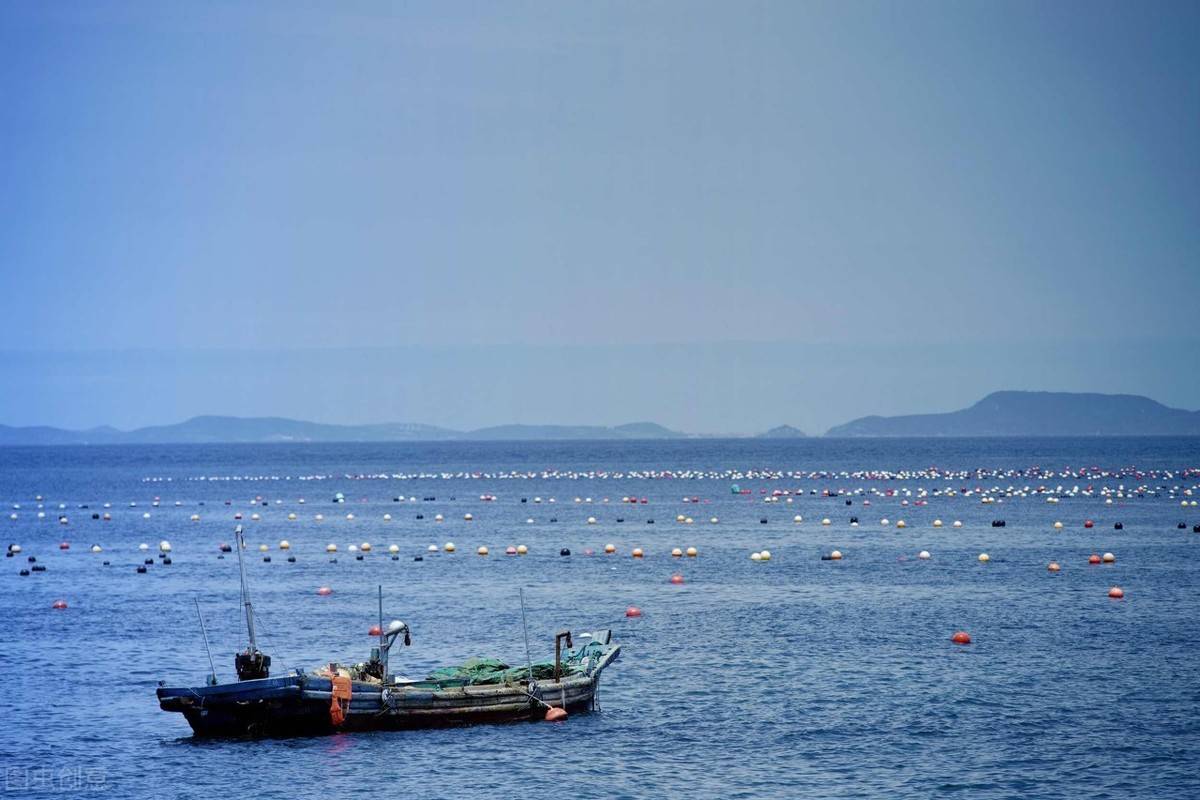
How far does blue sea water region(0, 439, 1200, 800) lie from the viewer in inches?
1447

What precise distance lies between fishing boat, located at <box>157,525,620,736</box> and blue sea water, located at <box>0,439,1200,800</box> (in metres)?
0.63

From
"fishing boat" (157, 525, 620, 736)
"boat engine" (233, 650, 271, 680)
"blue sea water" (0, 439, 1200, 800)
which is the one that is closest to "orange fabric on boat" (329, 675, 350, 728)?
"fishing boat" (157, 525, 620, 736)

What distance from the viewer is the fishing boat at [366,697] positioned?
132ft

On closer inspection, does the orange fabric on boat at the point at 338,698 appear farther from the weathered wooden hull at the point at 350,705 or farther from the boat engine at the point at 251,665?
the boat engine at the point at 251,665

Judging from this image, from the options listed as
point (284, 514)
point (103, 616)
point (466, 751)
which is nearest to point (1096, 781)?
point (466, 751)

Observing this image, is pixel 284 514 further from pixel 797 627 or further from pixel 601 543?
pixel 797 627

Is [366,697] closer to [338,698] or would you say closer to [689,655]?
[338,698]

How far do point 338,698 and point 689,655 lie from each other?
15.5 meters

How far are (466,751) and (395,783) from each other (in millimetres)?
3293

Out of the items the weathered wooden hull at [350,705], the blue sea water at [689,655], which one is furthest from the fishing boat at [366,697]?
the blue sea water at [689,655]

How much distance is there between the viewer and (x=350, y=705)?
134 feet

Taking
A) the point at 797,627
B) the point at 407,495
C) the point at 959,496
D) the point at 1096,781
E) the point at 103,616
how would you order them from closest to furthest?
the point at 1096,781 < the point at 797,627 < the point at 103,616 < the point at 959,496 < the point at 407,495

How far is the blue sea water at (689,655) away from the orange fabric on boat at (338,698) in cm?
62

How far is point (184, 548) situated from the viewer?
97125mm
